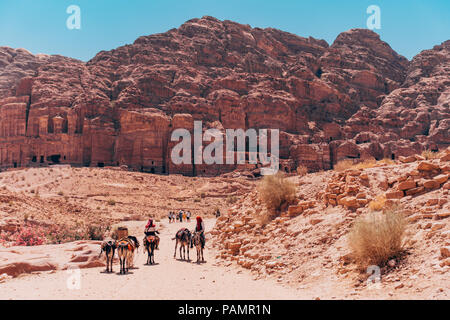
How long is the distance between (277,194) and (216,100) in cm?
5757

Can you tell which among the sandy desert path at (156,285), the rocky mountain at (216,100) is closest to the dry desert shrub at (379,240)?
the sandy desert path at (156,285)

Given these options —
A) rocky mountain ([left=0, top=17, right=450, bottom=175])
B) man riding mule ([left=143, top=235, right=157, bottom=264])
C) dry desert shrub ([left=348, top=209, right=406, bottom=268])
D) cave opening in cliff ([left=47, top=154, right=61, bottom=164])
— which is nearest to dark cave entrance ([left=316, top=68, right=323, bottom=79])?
rocky mountain ([left=0, top=17, right=450, bottom=175])

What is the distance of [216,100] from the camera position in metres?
71.3

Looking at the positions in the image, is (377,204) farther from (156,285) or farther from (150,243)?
(150,243)

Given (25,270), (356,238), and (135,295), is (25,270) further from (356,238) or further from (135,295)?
(356,238)

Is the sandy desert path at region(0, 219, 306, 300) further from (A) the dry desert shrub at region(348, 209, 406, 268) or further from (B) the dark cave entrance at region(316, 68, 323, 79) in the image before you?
(B) the dark cave entrance at region(316, 68, 323, 79)

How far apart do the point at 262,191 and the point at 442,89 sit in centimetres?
8701

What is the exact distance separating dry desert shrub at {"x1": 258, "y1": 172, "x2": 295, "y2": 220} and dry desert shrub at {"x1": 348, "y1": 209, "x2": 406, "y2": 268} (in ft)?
22.8

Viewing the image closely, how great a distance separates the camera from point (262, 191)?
16438 mm

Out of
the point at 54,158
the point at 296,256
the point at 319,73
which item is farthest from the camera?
the point at 319,73

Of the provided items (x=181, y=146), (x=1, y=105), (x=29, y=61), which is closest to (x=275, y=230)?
(x=181, y=146)

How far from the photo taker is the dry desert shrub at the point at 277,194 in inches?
606

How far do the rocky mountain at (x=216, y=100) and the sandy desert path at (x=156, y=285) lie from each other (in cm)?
4830

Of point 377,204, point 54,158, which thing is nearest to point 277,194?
point 377,204
